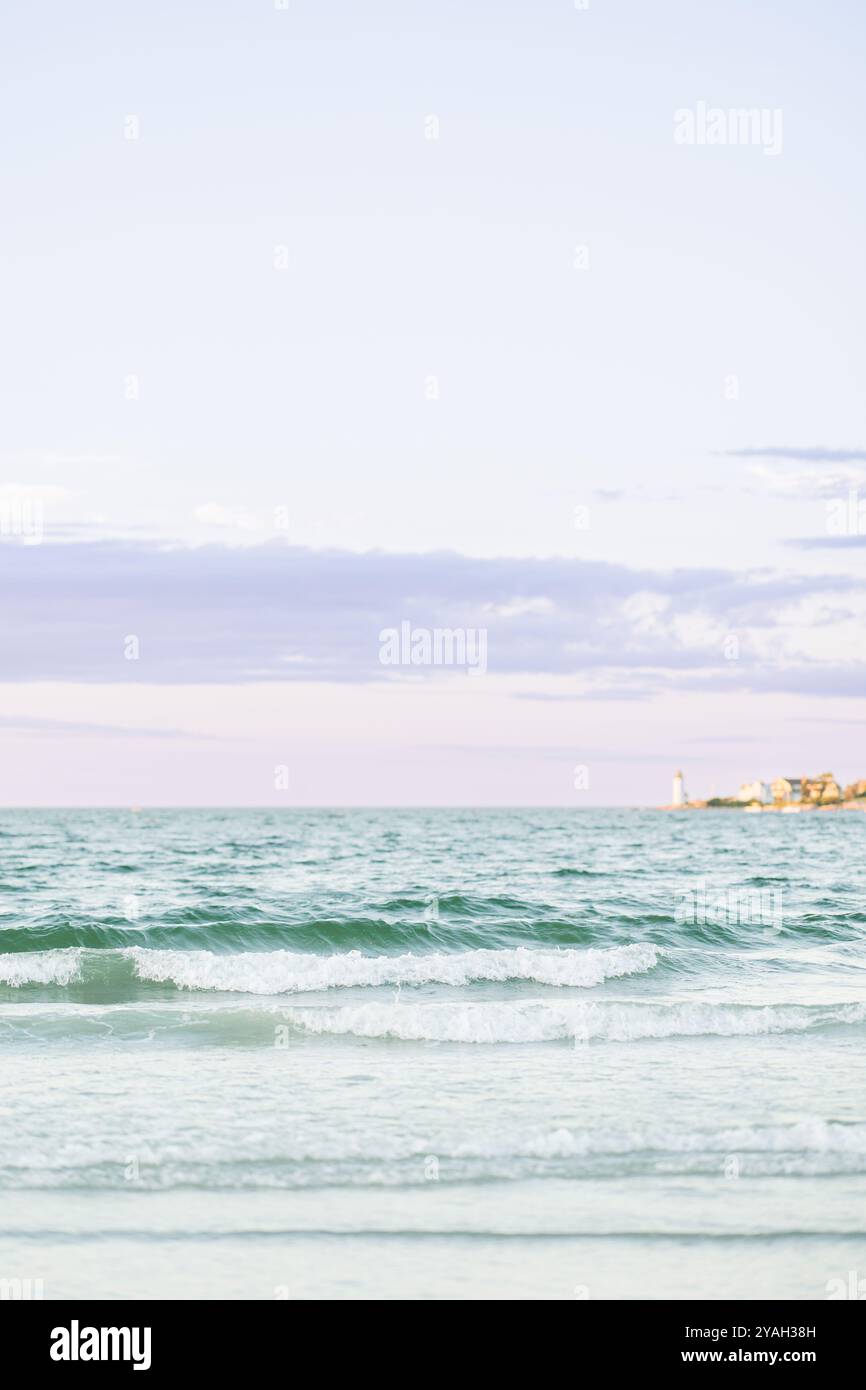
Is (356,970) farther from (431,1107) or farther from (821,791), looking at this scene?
(821,791)

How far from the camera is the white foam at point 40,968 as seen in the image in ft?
59.7

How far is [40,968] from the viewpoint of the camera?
18.4 metres

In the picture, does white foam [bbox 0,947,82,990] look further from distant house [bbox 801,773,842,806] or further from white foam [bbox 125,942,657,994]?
distant house [bbox 801,773,842,806]

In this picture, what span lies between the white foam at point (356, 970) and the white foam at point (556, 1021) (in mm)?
2994

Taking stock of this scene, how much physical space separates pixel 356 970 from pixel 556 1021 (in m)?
4.96

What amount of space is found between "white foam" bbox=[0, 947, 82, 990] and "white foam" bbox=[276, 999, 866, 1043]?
468 centimetres

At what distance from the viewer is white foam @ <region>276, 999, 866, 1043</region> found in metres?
14.4

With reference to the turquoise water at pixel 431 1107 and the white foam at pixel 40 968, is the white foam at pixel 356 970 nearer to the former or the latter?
the turquoise water at pixel 431 1107
